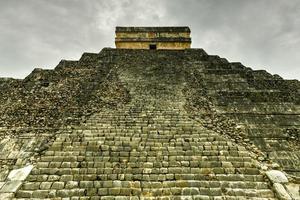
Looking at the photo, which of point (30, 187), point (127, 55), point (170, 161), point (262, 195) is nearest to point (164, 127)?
point (170, 161)

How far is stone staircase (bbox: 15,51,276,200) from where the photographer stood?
176 inches

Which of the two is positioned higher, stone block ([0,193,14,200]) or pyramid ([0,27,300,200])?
pyramid ([0,27,300,200])

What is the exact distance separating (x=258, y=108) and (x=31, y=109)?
6.83m

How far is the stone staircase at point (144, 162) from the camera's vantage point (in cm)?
448

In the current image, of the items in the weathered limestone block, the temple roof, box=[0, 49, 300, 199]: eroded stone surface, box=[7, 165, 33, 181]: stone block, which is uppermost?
the temple roof

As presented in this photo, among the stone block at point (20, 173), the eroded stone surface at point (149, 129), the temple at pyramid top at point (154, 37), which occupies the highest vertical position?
the temple at pyramid top at point (154, 37)

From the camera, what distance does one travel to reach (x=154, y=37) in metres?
14.5

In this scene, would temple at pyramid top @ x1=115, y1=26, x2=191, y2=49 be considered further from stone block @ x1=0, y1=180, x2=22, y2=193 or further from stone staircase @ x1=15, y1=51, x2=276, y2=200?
stone block @ x1=0, y1=180, x2=22, y2=193

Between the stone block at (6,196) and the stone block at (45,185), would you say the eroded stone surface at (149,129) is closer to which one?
the stone block at (45,185)

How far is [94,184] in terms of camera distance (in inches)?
182

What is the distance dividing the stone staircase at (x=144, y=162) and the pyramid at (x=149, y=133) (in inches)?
0.8

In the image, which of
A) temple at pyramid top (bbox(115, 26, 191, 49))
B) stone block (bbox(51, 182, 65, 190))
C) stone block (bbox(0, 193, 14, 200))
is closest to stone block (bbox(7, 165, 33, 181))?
stone block (bbox(0, 193, 14, 200))

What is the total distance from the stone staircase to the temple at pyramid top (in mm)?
8135

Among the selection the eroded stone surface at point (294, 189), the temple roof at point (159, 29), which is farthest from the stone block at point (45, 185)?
the temple roof at point (159, 29)
